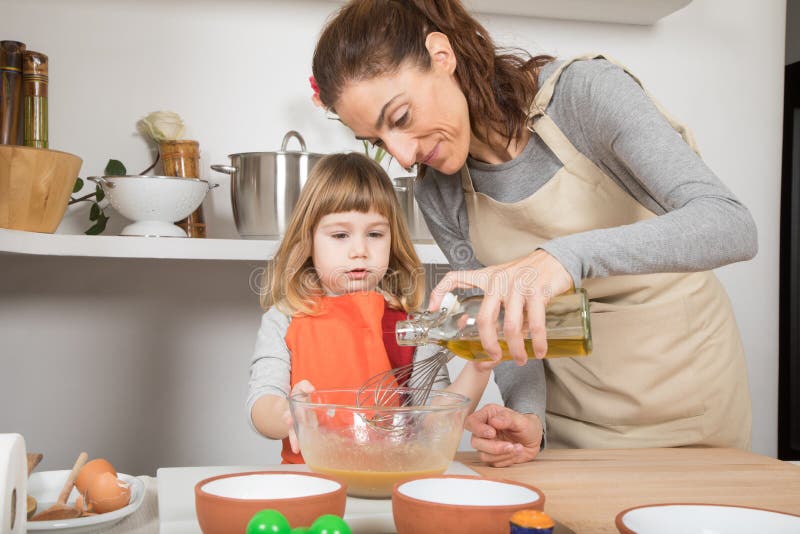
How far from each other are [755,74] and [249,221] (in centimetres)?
157

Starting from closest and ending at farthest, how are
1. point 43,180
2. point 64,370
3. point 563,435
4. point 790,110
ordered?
point 563,435 → point 43,180 → point 64,370 → point 790,110

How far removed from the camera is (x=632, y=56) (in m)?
2.24

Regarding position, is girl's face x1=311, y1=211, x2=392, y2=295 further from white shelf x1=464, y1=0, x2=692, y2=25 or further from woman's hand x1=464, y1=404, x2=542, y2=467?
white shelf x1=464, y1=0, x2=692, y2=25

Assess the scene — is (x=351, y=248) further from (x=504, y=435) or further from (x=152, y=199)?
(x=152, y=199)

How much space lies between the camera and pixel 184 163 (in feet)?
5.98

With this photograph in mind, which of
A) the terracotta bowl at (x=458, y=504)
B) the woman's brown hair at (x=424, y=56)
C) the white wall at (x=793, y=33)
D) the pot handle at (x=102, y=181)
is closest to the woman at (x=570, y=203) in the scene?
the woman's brown hair at (x=424, y=56)

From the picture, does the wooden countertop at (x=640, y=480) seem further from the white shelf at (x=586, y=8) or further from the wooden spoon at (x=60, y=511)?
the white shelf at (x=586, y=8)

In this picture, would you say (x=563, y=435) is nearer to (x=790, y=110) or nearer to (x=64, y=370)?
(x=64, y=370)

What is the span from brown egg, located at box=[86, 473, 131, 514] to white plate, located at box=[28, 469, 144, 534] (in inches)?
0.4

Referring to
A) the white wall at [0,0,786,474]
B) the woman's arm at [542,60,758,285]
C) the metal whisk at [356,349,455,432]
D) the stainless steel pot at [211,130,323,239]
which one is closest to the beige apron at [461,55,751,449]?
the woman's arm at [542,60,758,285]

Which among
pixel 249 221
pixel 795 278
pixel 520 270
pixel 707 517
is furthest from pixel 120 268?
pixel 795 278

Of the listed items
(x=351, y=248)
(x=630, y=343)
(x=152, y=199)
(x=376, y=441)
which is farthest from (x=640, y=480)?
(x=152, y=199)

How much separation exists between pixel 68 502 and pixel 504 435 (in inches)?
21.0

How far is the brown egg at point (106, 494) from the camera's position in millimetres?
708
